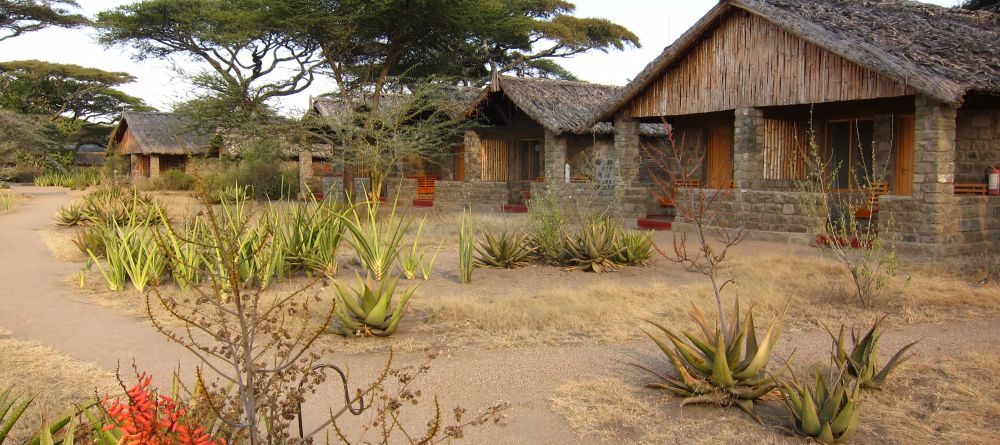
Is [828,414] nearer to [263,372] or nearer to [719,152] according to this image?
[263,372]

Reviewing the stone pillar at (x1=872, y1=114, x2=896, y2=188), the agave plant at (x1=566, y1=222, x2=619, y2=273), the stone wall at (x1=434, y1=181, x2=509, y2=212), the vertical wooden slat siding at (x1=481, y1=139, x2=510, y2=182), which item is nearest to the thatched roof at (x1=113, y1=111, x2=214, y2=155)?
the stone wall at (x1=434, y1=181, x2=509, y2=212)

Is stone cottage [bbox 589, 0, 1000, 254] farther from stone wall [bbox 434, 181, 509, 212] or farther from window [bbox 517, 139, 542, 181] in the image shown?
window [bbox 517, 139, 542, 181]

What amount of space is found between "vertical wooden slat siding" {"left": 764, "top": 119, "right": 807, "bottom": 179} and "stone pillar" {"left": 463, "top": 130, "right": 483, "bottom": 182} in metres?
9.48

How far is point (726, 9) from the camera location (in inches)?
589

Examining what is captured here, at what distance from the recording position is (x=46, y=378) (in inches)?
213

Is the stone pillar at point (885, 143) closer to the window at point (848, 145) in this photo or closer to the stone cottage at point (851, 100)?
the stone cottage at point (851, 100)

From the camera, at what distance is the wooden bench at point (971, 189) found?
513 inches

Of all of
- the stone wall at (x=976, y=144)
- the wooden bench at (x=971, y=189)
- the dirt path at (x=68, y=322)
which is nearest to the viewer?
the dirt path at (x=68, y=322)

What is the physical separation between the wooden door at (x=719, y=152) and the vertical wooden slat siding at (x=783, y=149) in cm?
223

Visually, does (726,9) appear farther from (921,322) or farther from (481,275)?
(921,322)

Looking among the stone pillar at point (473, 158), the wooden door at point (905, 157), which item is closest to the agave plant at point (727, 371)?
the wooden door at point (905, 157)

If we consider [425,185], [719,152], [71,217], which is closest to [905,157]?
[719,152]

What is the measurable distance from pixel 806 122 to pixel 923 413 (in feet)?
44.0

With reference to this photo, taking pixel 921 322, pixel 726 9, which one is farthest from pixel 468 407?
pixel 726 9
